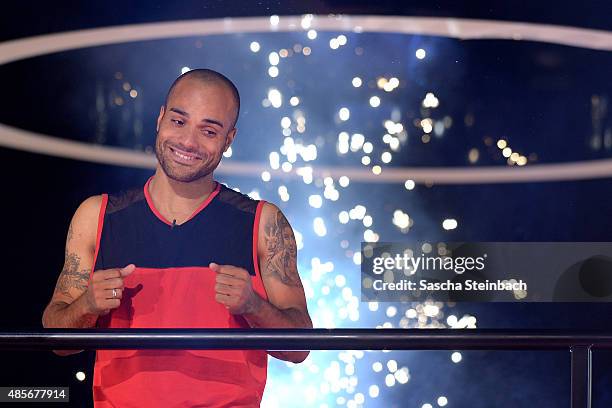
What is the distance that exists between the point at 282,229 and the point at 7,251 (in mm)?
1110

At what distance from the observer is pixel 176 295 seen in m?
3.03

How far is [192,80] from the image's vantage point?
10.5 feet

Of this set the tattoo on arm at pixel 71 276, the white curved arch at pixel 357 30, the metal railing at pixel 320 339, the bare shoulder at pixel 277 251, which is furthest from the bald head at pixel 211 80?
the metal railing at pixel 320 339

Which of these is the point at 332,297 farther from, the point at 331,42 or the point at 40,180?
the point at 40,180

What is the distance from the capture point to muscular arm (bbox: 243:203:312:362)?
2.95m

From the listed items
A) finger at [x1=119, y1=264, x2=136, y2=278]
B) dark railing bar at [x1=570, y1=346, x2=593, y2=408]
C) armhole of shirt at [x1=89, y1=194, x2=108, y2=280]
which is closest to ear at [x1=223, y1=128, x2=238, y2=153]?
armhole of shirt at [x1=89, y1=194, x2=108, y2=280]

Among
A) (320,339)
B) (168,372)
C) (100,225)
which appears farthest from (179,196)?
(320,339)

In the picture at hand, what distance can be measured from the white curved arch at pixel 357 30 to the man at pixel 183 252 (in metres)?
0.16

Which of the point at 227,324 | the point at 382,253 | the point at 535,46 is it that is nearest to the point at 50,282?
the point at 227,324

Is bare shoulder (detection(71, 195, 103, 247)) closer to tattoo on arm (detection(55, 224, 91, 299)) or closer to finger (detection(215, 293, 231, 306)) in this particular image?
tattoo on arm (detection(55, 224, 91, 299))

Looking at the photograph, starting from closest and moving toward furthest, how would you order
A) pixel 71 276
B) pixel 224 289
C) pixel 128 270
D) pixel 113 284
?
pixel 128 270 < pixel 113 284 < pixel 224 289 < pixel 71 276

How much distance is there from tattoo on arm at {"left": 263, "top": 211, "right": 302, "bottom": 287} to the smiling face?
0.33 meters

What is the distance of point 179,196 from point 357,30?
95 centimetres

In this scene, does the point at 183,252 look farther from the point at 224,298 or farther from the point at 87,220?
the point at 224,298
